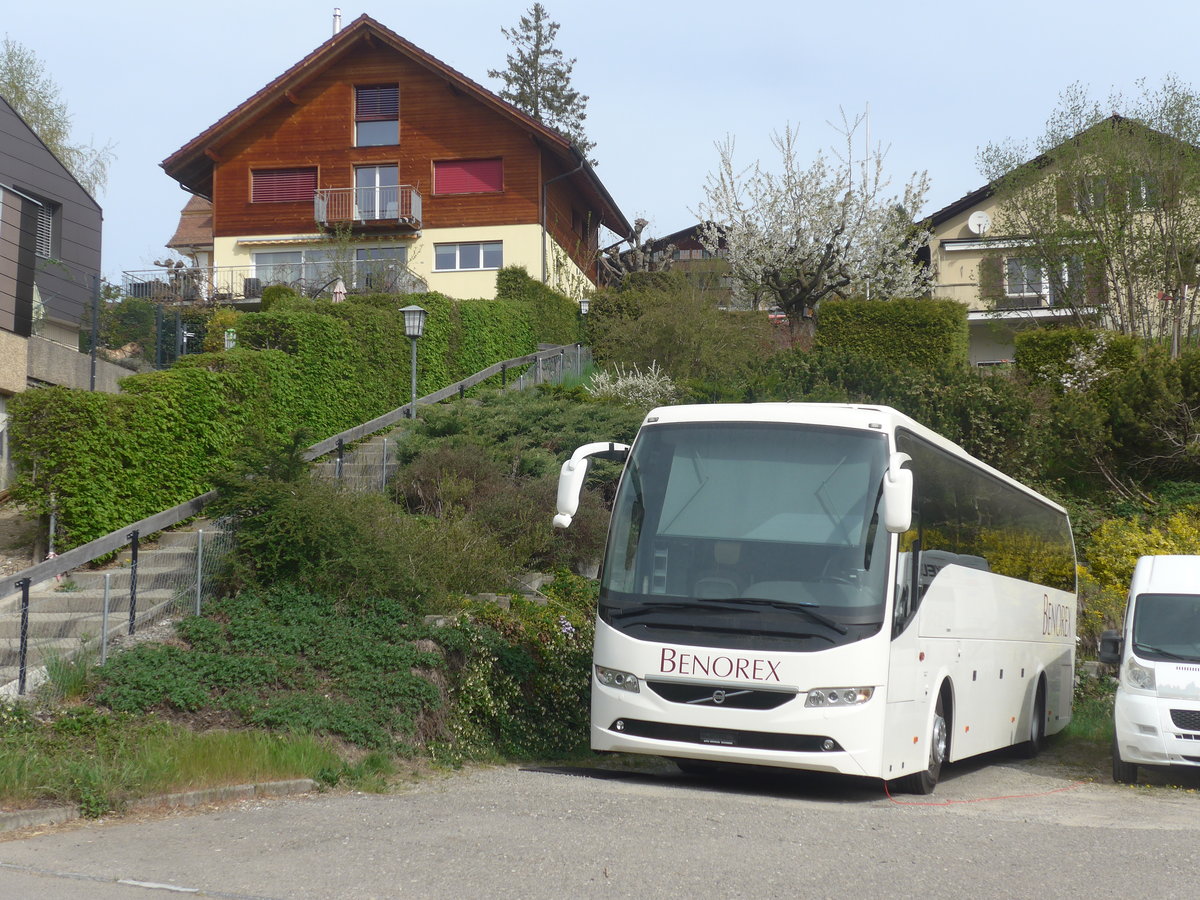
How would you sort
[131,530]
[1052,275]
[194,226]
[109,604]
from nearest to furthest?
1. [109,604]
2. [131,530]
3. [1052,275]
4. [194,226]

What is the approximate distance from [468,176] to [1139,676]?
35.4 meters

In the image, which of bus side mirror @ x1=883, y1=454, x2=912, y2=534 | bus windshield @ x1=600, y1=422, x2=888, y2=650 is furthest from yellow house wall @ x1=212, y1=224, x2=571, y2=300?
bus side mirror @ x1=883, y1=454, x2=912, y2=534

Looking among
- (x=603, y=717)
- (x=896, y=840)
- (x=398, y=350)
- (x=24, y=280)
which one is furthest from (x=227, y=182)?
(x=896, y=840)

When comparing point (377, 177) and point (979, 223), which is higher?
point (377, 177)

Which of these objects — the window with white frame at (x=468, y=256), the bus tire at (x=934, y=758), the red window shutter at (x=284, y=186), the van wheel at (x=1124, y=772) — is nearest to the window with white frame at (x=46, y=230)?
the red window shutter at (x=284, y=186)

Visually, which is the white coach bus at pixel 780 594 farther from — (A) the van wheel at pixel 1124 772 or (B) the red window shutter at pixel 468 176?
(B) the red window shutter at pixel 468 176

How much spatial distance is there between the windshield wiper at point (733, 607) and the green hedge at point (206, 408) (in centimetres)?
544

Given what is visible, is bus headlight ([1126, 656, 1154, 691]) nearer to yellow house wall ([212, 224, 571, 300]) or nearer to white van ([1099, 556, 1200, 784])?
white van ([1099, 556, 1200, 784])

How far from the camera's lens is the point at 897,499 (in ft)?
30.0

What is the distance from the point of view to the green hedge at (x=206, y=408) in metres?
13.5

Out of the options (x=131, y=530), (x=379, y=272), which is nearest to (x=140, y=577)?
(x=131, y=530)

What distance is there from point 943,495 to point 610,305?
25338 mm

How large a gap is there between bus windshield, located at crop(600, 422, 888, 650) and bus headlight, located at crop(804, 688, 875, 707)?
337 mm

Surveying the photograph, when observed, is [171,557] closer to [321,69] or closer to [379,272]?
[379,272]
